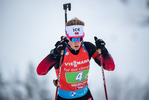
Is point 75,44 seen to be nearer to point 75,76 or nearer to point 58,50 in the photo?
point 58,50

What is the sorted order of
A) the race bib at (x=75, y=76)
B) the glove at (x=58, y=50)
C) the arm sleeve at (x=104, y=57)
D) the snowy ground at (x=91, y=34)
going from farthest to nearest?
the snowy ground at (x=91, y=34) → the arm sleeve at (x=104, y=57) → the race bib at (x=75, y=76) → the glove at (x=58, y=50)

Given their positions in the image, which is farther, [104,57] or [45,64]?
[104,57]

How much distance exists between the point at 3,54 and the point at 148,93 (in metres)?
6.71

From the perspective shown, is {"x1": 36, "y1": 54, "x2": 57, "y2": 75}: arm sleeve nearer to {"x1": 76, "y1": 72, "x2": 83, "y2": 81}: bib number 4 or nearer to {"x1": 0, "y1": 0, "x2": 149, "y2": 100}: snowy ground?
{"x1": 76, "y1": 72, "x2": 83, "y2": 81}: bib number 4

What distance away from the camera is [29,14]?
26.0ft

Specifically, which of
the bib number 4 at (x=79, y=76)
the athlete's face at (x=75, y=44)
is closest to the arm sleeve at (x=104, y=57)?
the athlete's face at (x=75, y=44)

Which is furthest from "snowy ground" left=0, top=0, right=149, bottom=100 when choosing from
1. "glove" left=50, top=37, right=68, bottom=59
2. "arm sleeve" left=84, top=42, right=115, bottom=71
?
"glove" left=50, top=37, right=68, bottom=59

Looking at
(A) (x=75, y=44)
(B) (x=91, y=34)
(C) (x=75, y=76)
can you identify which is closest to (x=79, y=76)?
(C) (x=75, y=76)

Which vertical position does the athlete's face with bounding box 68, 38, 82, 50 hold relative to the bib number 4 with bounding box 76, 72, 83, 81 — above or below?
above

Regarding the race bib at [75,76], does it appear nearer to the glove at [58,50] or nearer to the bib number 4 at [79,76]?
the bib number 4 at [79,76]

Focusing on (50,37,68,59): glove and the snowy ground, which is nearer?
(50,37,68,59): glove

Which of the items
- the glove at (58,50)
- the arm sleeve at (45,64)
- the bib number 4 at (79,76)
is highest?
the glove at (58,50)

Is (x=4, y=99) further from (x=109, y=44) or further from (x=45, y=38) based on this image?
(x=109, y=44)

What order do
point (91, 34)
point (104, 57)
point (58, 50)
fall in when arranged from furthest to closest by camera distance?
point (91, 34) < point (104, 57) < point (58, 50)
